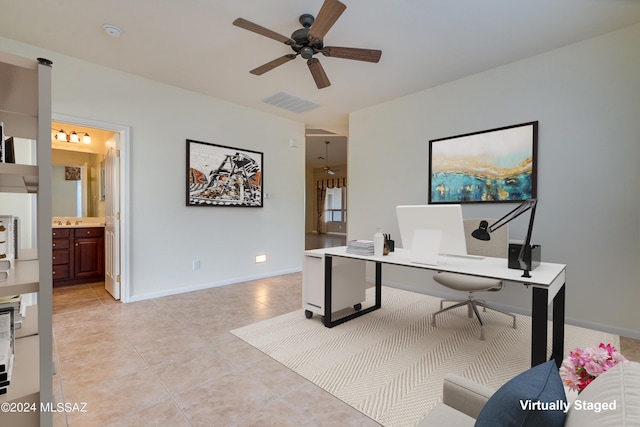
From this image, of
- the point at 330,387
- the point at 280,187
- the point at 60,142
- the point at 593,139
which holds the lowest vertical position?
the point at 330,387

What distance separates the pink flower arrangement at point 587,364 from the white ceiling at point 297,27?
238 cm

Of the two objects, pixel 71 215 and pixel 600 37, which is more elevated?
pixel 600 37

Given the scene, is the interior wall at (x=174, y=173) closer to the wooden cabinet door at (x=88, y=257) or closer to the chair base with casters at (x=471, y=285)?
the wooden cabinet door at (x=88, y=257)

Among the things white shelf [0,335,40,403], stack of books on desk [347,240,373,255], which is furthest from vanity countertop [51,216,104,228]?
white shelf [0,335,40,403]

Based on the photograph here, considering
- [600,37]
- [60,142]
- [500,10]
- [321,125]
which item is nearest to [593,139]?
[600,37]

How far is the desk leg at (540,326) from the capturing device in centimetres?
152

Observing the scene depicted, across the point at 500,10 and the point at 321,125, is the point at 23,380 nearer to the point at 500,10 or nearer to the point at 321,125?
the point at 500,10

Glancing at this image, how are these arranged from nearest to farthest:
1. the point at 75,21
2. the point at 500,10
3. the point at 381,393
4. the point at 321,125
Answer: the point at 381,393 → the point at 500,10 → the point at 75,21 → the point at 321,125

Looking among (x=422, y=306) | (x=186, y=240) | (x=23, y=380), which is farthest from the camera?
(x=186, y=240)

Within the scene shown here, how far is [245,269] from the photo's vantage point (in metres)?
4.43

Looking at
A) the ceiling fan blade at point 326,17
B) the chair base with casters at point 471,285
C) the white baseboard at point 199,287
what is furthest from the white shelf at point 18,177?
the chair base with casters at point 471,285

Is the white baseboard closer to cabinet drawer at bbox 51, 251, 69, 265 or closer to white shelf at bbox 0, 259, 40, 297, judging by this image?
cabinet drawer at bbox 51, 251, 69, 265

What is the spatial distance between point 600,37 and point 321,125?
3.68 metres

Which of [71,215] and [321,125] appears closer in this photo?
[71,215]
